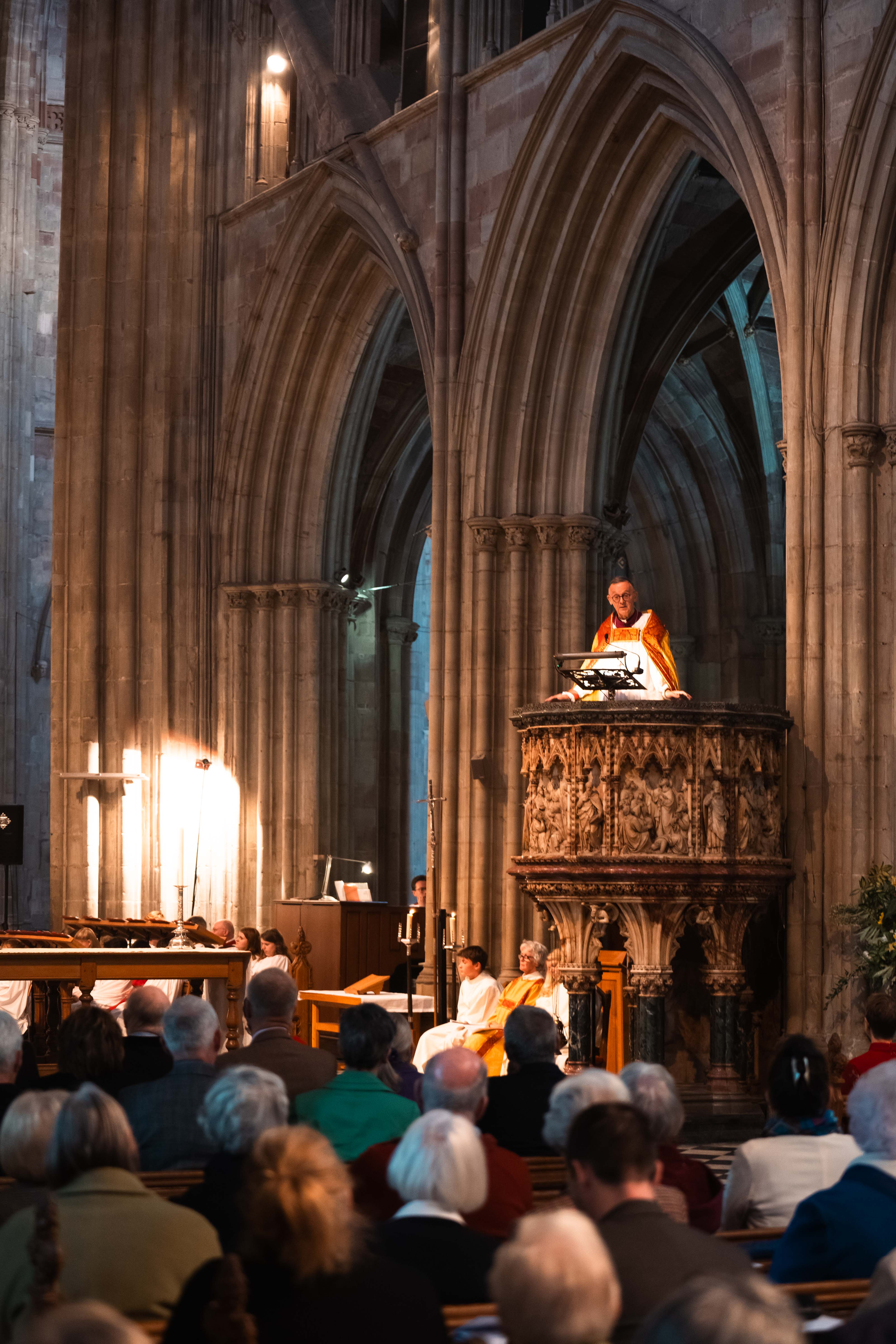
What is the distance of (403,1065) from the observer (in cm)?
656

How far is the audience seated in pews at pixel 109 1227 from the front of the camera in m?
3.11

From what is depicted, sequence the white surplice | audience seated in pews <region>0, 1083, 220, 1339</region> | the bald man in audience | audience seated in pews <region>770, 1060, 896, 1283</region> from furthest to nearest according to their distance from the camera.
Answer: the bald man in audience
the white surplice
audience seated in pews <region>770, 1060, 896, 1283</region>
audience seated in pews <region>0, 1083, 220, 1339</region>

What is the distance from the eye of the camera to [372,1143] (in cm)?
473

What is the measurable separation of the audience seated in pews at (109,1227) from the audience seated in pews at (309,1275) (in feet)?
1.30

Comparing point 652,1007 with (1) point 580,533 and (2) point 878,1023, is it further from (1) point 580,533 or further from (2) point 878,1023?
(1) point 580,533

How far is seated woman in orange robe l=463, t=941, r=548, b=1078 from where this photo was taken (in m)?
11.0

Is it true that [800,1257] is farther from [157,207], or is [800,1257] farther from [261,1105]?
[157,207]

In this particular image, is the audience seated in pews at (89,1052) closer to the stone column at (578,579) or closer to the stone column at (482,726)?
the stone column at (482,726)

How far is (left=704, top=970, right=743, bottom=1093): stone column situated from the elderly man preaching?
5.93 feet

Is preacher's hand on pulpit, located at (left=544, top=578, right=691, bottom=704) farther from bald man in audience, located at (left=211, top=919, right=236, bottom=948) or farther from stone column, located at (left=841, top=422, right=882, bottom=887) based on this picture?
bald man in audience, located at (left=211, top=919, right=236, bottom=948)

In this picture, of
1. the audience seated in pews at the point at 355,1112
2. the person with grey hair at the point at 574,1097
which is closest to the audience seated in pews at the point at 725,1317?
the person with grey hair at the point at 574,1097

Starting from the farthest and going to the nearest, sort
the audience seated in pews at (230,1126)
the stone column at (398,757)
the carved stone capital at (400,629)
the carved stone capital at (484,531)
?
the carved stone capital at (400,629) < the stone column at (398,757) < the carved stone capital at (484,531) < the audience seated in pews at (230,1126)

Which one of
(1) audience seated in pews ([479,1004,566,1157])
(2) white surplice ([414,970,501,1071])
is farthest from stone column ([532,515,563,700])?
(1) audience seated in pews ([479,1004,566,1157])

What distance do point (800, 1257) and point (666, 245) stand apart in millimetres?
13621
